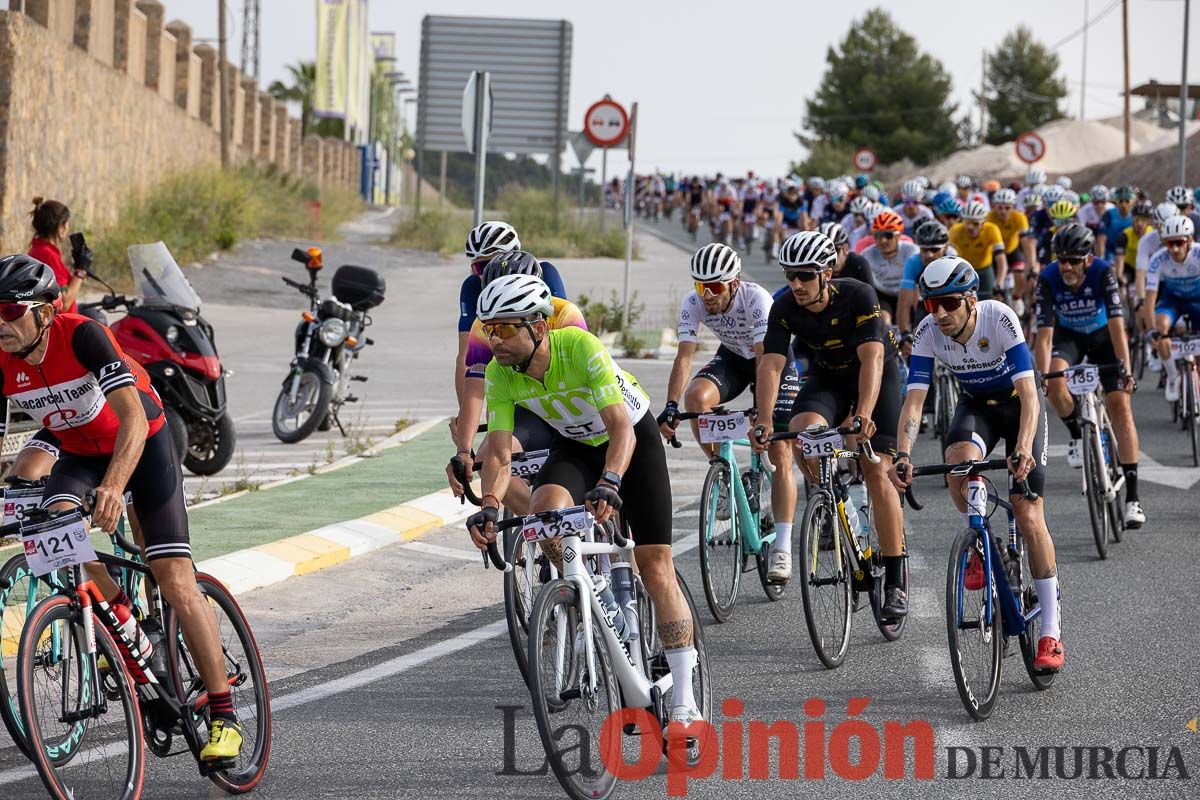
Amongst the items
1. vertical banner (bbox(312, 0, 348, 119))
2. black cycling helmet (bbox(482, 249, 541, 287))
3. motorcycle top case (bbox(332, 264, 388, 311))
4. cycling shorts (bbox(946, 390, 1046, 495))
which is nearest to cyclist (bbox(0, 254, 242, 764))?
black cycling helmet (bbox(482, 249, 541, 287))

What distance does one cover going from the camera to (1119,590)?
979 centimetres

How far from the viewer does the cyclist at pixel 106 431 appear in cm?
583

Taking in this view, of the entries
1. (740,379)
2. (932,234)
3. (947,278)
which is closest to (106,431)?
(947,278)

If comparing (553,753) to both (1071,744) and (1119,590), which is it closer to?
(1071,744)

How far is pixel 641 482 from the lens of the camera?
6.43 metres

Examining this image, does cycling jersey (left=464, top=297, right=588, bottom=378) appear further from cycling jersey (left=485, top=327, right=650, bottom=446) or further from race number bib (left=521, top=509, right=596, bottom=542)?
race number bib (left=521, top=509, right=596, bottom=542)

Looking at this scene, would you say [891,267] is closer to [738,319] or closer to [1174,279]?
[1174,279]

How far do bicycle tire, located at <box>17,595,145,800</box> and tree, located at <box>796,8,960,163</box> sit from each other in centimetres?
9510

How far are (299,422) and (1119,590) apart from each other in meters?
8.18

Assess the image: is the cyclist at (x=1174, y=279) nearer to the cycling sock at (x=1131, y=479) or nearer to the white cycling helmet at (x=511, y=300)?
the cycling sock at (x=1131, y=479)

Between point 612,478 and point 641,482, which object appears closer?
point 612,478

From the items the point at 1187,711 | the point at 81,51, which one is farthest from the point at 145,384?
the point at 81,51

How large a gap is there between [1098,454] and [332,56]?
2049 inches

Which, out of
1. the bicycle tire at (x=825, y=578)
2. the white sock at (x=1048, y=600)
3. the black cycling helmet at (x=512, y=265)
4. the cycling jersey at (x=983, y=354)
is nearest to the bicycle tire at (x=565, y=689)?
the bicycle tire at (x=825, y=578)
